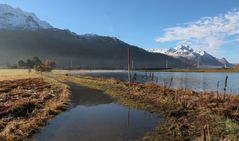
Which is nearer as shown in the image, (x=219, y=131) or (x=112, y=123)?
(x=219, y=131)

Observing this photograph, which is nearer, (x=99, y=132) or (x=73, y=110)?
(x=99, y=132)

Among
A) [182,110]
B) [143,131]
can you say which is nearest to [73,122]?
[143,131]

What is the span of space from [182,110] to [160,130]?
7.07m

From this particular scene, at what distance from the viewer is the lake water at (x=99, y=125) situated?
18.7 meters

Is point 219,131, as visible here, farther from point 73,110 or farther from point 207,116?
point 73,110

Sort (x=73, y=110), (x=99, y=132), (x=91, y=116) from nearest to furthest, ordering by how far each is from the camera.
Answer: (x=99, y=132)
(x=91, y=116)
(x=73, y=110)

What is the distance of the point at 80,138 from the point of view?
59.8 feet

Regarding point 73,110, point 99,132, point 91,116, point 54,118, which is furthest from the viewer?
point 73,110

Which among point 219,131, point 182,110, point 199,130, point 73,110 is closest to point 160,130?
point 199,130

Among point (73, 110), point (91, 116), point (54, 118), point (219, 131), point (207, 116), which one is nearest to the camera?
point (219, 131)

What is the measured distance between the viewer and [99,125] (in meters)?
22.5

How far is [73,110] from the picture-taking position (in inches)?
1199

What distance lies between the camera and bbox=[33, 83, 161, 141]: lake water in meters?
18.7

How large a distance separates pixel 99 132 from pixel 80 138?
1977 millimetres
